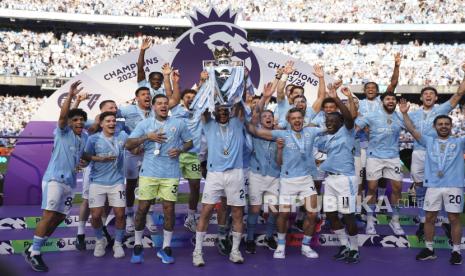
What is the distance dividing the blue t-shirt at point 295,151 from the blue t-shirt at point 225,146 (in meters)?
0.57

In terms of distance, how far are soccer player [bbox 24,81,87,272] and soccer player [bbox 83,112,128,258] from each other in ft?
1.04

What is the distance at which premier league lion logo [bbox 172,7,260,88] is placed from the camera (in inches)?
437

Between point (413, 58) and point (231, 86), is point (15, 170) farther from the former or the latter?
point (413, 58)

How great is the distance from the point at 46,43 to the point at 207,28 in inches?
1103

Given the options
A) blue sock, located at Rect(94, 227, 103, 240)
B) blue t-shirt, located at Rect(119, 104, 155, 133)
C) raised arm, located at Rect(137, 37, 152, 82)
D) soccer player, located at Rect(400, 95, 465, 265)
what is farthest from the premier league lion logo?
soccer player, located at Rect(400, 95, 465, 265)

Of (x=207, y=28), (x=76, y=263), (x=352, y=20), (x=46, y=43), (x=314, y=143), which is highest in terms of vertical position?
(x=352, y=20)

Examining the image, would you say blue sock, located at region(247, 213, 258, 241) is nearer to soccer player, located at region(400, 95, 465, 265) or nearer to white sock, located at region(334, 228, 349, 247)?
white sock, located at region(334, 228, 349, 247)

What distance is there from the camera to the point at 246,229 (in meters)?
7.65

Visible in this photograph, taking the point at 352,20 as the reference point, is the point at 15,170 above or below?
below

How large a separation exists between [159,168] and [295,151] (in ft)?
6.08

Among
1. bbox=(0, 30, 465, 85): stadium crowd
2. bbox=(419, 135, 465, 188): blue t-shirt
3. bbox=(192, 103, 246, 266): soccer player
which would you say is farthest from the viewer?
bbox=(0, 30, 465, 85): stadium crowd

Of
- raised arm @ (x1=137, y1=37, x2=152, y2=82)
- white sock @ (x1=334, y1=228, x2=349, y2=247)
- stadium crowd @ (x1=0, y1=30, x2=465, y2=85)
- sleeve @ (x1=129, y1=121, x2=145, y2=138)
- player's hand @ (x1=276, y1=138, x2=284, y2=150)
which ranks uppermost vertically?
stadium crowd @ (x1=0, y1=30, x2=465, y2=85)

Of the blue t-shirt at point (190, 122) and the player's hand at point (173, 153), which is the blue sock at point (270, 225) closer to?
the blue t-shirt at point (190, 122)

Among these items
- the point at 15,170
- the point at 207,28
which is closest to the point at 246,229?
the point at 207,28
